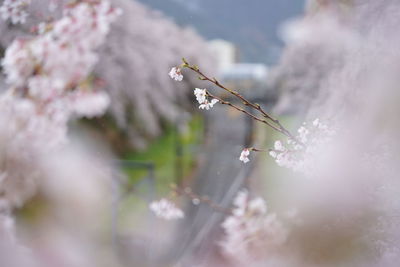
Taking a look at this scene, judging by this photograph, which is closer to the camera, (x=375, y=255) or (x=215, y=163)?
(x=375, y=255)

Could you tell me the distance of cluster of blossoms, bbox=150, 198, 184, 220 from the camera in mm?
862

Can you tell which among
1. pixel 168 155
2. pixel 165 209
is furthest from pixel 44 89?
pixel 168 155

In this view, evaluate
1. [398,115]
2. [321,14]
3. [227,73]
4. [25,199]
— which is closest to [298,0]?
[321,14]

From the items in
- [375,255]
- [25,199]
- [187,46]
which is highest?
[187,46]

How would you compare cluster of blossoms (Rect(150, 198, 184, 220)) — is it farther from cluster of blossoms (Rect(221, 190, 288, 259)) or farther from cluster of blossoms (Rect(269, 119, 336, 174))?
cluster of blossoms (Rect(269, 119, 336, 174))

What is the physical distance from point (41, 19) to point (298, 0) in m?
0.46

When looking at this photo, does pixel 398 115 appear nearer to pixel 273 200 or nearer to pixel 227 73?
pixel 273 200

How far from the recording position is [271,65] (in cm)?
88

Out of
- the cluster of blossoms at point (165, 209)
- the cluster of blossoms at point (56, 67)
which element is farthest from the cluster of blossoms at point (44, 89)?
the cluster of blossoms at point (165, 209)

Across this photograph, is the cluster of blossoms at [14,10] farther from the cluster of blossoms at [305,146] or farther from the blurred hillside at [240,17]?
the cluster of blossoms at [305,146]

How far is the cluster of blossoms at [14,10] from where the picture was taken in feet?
2.29

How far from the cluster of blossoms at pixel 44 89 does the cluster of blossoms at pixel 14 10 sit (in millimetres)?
41

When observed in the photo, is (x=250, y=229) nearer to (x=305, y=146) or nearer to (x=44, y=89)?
(x=305, y=146)

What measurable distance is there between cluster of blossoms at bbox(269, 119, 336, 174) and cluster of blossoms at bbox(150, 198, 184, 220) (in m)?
0.31
